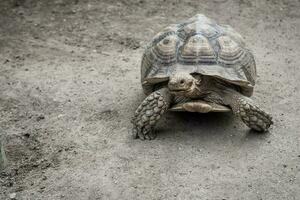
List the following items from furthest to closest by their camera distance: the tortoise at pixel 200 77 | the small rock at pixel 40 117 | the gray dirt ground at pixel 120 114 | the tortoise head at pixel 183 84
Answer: the small rock at pixel 40 117 → the tortoise at pixel 200 77 → the tortoise head at pixel 183 84 → the gray dirt ground at pixel 120 114

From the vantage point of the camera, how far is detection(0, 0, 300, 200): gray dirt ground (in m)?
3.72

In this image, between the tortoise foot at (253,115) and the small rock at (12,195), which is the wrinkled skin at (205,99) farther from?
the small rock at (12,195)

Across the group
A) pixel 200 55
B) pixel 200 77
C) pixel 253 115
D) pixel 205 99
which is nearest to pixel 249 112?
pixel 253 115

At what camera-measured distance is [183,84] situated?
12.9 feet

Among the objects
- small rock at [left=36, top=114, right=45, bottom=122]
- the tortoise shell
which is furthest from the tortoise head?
small rock at [left=36, top=114, right=45, bottom=122]

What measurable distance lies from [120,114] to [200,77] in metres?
0.98

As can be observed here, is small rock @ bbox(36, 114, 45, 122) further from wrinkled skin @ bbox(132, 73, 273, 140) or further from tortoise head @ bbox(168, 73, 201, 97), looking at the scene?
tortoise head @ bbox(168, 73, 201, 97)

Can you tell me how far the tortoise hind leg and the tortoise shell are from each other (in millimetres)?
152

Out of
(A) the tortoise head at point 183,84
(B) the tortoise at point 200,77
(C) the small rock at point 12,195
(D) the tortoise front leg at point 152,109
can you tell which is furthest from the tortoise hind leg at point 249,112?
(C) the small rock at point 12,195

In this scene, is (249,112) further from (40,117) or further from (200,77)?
(40,117)

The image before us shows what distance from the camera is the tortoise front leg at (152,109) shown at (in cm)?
415

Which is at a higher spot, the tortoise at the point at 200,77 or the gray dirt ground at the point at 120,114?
the tortoise at the point at 200,77

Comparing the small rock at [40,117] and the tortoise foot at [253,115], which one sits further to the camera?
the small rock at [40,117]

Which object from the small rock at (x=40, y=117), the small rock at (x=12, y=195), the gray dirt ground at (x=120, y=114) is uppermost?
the gray dirt ground at (x=120, y=114)
